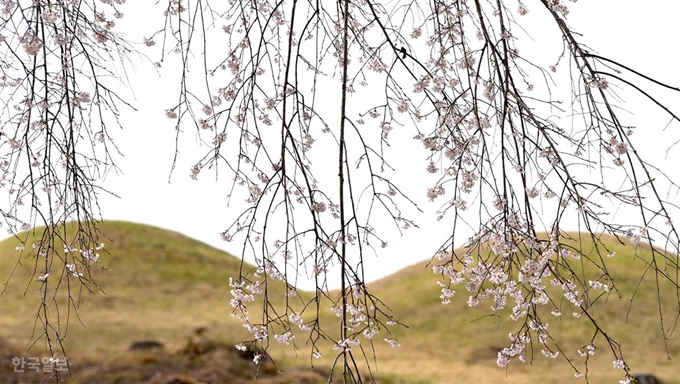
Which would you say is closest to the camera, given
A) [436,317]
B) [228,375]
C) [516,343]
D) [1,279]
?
[516,343]

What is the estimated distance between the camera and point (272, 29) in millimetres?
3352

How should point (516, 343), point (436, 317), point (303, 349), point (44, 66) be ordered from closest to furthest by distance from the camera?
point (516, 343) < point (44, 66) < point (303, 349) < point (436, 317)

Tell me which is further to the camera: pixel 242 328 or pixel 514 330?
pixel 514 330

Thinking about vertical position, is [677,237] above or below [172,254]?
below

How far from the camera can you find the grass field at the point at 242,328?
10.3 meters

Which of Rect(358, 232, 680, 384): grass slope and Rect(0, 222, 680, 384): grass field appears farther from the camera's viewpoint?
Rect(358, 232, 680, 384): grass slope

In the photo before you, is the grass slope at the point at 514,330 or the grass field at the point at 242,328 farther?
the grass slope at the point at 514,330

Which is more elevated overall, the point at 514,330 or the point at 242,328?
the point at 242,328

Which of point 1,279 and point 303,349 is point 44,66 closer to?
point 303,349

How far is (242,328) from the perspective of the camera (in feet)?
49.5

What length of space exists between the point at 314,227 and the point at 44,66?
1828mm

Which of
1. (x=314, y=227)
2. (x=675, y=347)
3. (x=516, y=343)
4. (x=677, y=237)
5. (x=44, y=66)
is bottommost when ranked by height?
(x=675, y=347)

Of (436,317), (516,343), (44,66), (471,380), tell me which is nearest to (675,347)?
(436,317)

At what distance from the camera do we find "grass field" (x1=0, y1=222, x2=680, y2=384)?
10.3m
